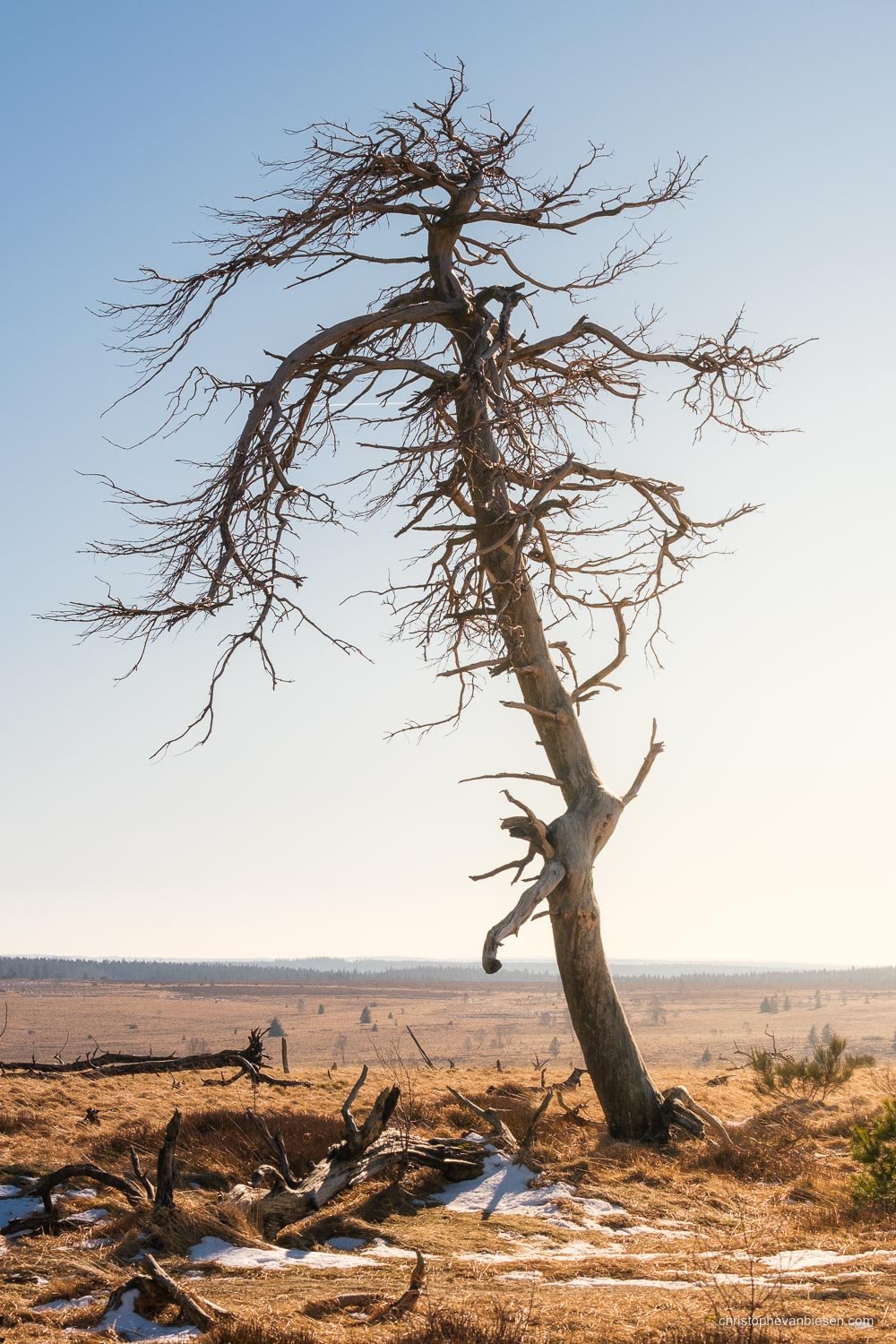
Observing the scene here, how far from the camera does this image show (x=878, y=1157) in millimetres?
8352

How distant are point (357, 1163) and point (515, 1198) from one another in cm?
140

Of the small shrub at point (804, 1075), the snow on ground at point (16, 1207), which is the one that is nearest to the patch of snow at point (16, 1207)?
the snow on ground at point (16, 1207)

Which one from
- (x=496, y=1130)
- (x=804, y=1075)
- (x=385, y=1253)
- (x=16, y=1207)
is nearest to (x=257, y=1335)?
(x=385, y=1253)

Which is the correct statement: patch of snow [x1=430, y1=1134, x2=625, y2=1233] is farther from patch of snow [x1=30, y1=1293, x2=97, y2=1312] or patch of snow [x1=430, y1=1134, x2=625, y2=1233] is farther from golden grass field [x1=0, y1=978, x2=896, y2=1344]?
patch of snow [x1=30, y1=1293, x2=97, y2=1312]

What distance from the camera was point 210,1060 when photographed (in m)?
13.2

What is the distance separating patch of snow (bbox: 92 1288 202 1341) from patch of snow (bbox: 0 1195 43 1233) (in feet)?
8.07

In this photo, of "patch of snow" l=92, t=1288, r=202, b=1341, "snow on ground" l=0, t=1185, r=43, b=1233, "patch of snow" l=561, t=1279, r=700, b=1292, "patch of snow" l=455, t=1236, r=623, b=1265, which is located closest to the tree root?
"patch of snow" l=455, t=1236, r=623, b=1265

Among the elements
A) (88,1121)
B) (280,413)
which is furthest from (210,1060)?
(280,413)

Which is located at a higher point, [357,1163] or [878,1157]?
[878,1157]

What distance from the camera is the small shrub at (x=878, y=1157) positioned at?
827 centimetres

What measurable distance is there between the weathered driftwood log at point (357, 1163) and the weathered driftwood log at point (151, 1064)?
420 cm

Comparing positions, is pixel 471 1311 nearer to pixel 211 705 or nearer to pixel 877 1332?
pixel 877 1332

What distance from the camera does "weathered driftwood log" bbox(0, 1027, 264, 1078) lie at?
43.5 ft

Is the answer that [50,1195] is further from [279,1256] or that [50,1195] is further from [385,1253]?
[385,1253]
